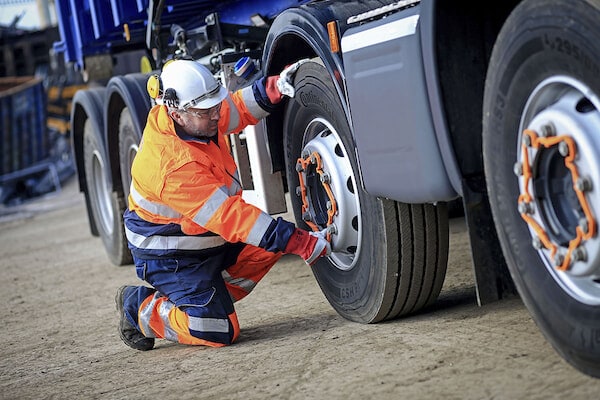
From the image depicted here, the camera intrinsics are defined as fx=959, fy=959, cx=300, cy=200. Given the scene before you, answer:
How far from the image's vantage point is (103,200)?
24.9ft

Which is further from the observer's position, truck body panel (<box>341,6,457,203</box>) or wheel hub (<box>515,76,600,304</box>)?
truck body panel (<box>341,6,457,203</box>)

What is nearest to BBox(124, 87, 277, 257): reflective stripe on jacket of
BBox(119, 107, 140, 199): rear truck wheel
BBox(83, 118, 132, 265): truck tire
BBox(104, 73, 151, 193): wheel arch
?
BBox(104, 73, 151, 193): wheel arch

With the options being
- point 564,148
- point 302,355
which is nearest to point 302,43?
point 302,355

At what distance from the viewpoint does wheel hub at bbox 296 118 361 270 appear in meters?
3.75

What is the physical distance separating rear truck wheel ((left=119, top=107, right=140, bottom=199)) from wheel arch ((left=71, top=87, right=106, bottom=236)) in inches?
12.0

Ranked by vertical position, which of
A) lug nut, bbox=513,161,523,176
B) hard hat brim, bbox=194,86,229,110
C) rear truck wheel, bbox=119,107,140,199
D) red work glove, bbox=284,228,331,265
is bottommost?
red work glove, bbox=284,228,331,265

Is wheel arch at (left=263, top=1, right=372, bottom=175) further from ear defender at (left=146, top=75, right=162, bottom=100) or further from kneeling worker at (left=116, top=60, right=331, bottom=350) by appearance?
ear defender at (left=146, top=75, right=162, bottom=100)

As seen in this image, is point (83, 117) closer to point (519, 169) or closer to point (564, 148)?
point (519, 169)

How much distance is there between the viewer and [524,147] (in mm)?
2598

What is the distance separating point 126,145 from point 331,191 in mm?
2910

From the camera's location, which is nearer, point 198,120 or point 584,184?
point 584,184

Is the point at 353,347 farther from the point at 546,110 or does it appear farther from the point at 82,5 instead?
the point at 82,5

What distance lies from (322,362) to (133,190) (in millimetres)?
1341

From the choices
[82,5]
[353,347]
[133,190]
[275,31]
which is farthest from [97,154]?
[353,347]
